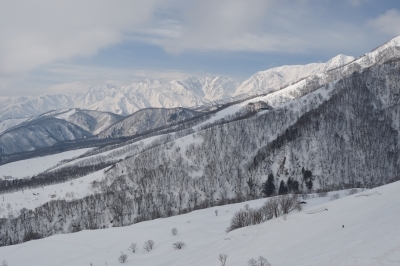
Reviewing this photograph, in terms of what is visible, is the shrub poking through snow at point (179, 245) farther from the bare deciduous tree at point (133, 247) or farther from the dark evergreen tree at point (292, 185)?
the dark evergreen tree at point (292, 185)

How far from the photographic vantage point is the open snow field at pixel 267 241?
25516 mm

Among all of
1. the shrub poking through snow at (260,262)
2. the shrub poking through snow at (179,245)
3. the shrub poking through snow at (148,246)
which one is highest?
the shrub poking through snow at (260,262)

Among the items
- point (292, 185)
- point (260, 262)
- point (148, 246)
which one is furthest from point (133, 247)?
point (292, 185)

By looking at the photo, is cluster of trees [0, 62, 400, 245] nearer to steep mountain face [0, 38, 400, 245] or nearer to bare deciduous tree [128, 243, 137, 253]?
steep mountain face [0, 38, 400, 245]

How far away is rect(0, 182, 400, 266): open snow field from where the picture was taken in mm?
25516

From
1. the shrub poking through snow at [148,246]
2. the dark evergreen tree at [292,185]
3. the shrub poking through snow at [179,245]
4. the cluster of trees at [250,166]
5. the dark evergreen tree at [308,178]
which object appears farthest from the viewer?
the dark evergreen tree at [292,185]

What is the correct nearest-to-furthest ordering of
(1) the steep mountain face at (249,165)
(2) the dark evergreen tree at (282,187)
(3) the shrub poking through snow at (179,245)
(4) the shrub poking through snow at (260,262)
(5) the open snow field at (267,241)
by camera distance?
(5) the open snow field at (267,241) → (4) the shrub poking through snow at (260,262) → (3) the shrub poking through snow at (179,245) → (1) the steep mountain face at (249,165) → (2) the dark evergreen tree at (282,187)

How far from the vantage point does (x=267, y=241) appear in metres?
37.2

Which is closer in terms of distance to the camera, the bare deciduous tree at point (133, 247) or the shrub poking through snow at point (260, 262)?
the shrub poking through snow at point (260, 262)

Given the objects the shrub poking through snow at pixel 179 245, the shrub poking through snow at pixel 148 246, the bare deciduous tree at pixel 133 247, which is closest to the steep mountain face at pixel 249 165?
the bare deciduous tree at pixel 133 247

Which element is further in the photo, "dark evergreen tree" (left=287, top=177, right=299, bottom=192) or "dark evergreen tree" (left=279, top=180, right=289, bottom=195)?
"dark evergreen tree" (left=279, top=180, right=289, bottom=195)

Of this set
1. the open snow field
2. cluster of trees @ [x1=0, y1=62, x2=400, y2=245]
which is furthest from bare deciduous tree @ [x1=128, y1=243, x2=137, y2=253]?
cluster of trees @ [x1=0, y1=62, x2=400, y2=245]

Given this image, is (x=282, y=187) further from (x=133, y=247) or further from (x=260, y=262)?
(x=260, y=262)

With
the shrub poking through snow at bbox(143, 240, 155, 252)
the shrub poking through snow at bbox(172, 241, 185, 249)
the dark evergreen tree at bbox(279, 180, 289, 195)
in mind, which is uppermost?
the shrub poking through snow at bbox(172, 241, 185, 249)
